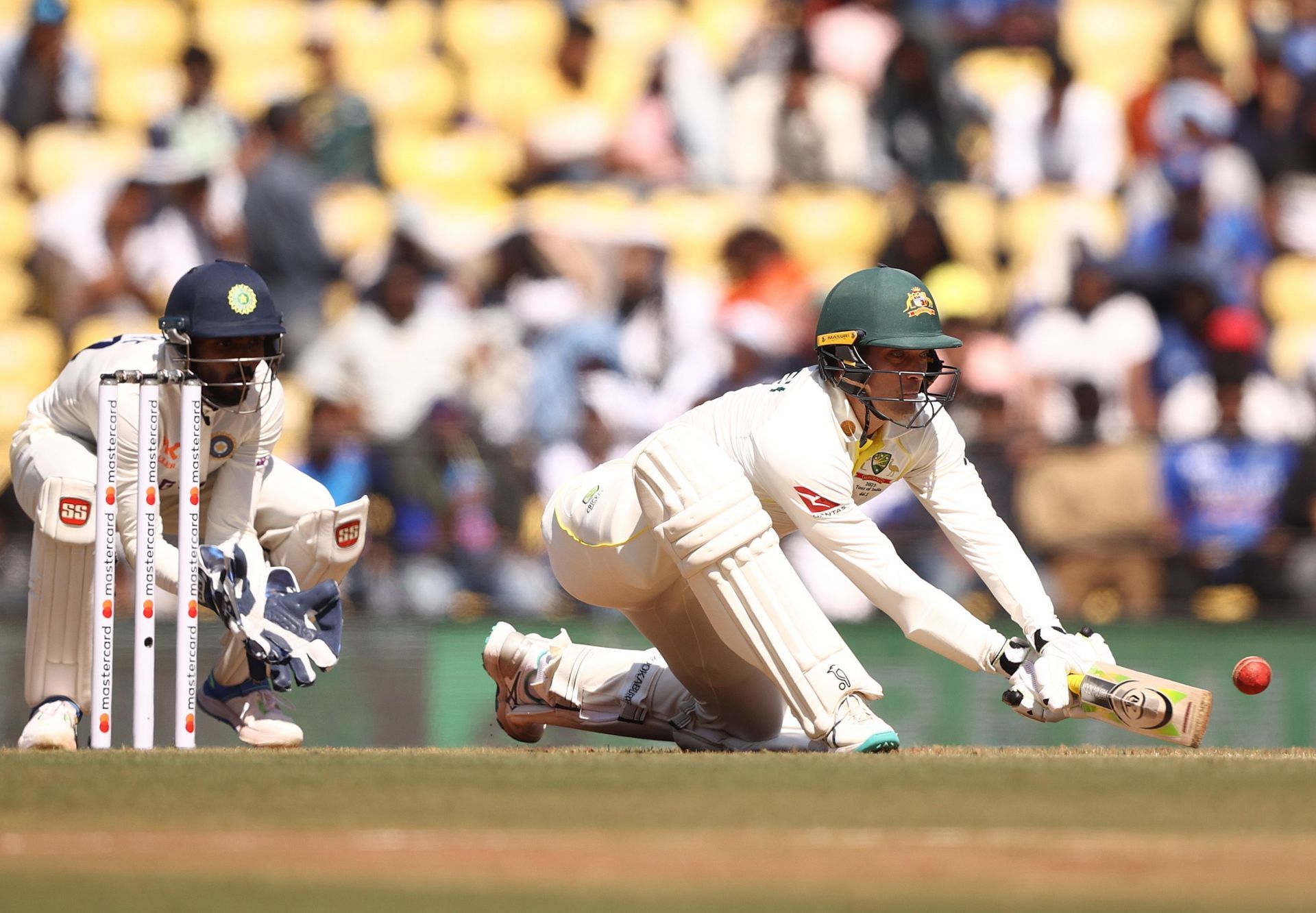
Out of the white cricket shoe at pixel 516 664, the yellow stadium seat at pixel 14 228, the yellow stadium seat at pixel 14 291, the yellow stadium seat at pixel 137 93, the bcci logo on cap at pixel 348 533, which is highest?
the yellow stadium seat at pixel 137 93

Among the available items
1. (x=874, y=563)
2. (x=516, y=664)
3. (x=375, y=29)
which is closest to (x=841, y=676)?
(x=874, y=563)

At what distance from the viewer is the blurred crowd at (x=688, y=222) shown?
960 centimetres

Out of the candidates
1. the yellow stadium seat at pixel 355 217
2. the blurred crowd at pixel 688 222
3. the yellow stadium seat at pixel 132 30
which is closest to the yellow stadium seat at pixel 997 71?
the blurred crowd at pixel 688 222

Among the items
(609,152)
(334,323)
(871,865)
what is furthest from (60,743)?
(609,152)

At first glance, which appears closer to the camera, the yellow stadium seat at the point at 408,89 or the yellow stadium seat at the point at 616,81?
the yellow stadium seat at the point at 616,81

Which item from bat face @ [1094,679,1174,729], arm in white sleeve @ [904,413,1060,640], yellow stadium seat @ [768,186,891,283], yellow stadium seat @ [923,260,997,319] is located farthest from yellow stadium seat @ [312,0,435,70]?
bat face @ [1094,679,1174,729]

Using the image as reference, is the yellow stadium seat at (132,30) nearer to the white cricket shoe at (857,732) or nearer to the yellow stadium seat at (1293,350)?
the yellow stadium seat at (1293,350)

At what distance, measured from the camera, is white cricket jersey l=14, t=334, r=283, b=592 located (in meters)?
6.54

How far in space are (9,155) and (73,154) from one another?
1.62ft

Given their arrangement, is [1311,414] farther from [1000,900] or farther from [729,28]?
[1000,900]

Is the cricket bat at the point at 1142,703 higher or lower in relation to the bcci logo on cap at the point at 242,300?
lower

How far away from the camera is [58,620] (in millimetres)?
6734

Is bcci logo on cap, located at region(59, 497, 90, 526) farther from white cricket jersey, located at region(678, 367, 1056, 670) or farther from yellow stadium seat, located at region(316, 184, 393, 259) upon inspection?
yellow stadium seat, located at region(316, 184, 393, 259)

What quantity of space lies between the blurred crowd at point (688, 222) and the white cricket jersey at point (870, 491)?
2.76 m
